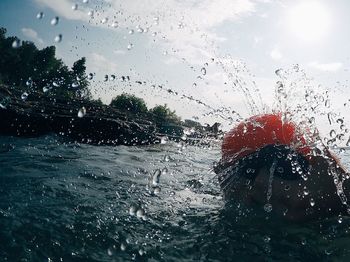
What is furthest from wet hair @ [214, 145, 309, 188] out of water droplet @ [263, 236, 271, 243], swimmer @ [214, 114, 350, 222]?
water droplet @ [263, 236, 271, 243]

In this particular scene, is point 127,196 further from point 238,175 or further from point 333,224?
point 333,224

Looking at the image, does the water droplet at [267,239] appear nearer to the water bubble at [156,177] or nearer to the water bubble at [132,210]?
the water bubble at [132,210]

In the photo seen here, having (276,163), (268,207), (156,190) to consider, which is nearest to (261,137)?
(276,163)

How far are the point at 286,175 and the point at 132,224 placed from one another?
1761mm

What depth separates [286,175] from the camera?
11.6 ft

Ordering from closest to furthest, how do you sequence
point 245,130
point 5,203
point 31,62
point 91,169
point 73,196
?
point 5,203 < point 73,196 < point 245,130 < point 91,169 < point 31,62

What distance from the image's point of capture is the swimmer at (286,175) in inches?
138

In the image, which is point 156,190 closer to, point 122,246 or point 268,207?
point 268,207

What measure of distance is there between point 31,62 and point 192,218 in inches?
2451

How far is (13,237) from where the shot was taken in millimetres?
2510

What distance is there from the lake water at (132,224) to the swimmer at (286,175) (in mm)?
168

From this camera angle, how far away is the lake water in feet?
8.41

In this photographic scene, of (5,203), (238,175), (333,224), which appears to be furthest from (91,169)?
(333,224)

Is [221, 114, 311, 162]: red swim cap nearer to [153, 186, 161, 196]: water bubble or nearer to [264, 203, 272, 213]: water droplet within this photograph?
[264, 203, 272, 213]: water droplet
